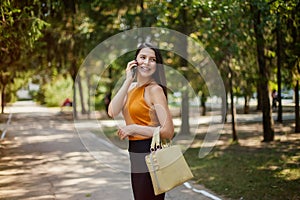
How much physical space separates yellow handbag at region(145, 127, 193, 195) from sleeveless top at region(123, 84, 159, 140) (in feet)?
0.32

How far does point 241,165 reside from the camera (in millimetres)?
9852

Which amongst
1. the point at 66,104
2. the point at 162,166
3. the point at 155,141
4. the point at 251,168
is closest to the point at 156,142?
the point at 155,141

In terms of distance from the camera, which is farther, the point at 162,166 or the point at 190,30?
the point at 190,30

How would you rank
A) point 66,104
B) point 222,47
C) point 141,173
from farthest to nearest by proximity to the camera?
point 66,104 → point 222,47 → point 141,173

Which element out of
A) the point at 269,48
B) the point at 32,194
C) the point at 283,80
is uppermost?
the point at 269,48

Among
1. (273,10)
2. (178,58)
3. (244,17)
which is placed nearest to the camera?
(273,10)

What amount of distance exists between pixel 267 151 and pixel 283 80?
9380mm

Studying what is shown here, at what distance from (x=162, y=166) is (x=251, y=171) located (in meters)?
6.52

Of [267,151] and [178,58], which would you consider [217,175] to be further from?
[178,58]

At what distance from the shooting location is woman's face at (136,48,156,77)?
121 inches

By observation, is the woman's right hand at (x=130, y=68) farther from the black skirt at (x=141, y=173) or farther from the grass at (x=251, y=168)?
the grass at (x=251, y=168)

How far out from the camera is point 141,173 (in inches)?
124

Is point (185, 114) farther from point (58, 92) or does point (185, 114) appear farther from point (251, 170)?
point (58, 92)

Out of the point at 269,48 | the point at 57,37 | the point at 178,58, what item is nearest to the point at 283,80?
the point at 269,48
